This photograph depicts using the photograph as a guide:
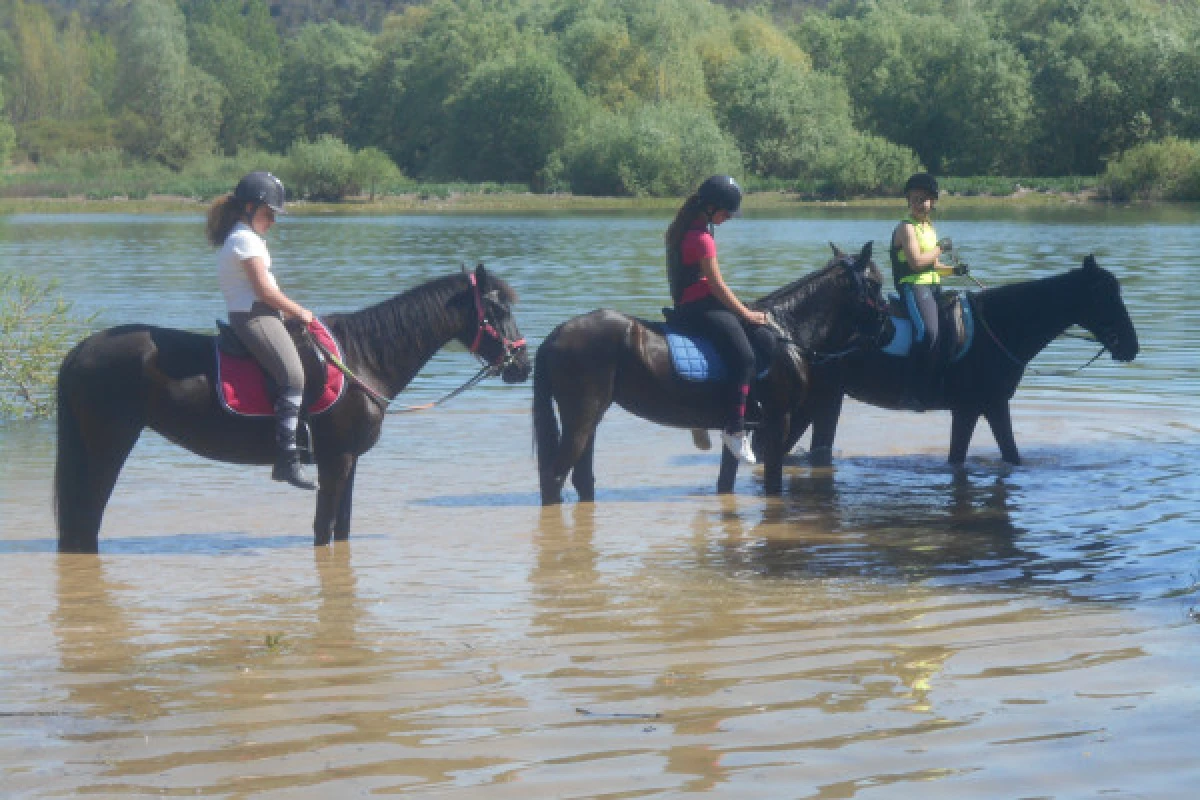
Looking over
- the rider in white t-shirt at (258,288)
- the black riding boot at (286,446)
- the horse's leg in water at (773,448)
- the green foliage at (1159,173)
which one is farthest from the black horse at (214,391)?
the green foliage at (1159,173)

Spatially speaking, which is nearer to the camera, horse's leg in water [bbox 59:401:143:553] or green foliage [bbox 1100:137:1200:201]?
horse's leg in water [bbox 59:401:143:553]

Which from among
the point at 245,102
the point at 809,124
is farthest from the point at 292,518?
the point at 245,102

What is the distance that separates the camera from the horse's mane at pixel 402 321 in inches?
387

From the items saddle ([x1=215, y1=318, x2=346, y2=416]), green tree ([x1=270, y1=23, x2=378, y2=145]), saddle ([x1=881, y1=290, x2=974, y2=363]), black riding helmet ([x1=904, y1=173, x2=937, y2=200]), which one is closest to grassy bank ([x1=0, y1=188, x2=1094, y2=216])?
green tree ([x1=270, y1=23, x2=378, y2=145])

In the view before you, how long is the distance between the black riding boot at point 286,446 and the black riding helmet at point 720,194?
3.23 metres

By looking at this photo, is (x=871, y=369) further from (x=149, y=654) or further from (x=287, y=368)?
(x=149, y=654)

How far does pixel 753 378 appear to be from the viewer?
11.4 m

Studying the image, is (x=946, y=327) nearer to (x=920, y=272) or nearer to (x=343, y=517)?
(x=920, y=272)

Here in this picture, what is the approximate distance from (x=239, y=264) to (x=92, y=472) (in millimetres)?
1571

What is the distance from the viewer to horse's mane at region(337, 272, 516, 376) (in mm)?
9828

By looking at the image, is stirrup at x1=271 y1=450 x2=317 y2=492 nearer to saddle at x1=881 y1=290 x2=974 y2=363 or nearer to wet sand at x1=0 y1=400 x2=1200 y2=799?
wet sand at x1=0 y1=400 x2=1200 y2=799

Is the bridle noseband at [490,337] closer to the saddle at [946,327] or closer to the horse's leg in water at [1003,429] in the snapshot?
the saddle at [946,327]

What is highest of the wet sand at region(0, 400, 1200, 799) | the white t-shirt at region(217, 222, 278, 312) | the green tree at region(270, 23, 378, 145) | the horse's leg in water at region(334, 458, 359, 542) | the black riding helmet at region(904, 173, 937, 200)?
the green tree at region(270, 23, 378, 145)

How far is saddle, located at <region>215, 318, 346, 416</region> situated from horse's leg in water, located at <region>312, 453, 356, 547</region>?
1.30 ft
